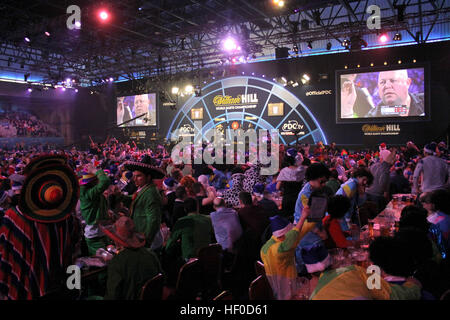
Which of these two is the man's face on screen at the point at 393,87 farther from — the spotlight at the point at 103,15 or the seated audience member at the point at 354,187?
the seated audience member at the point at 354,187

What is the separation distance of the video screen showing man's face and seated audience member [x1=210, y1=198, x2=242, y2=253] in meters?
19.1

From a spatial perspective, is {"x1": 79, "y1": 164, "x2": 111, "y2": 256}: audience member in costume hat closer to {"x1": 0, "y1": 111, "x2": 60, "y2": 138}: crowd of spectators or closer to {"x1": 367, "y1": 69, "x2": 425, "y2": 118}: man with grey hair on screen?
{"x1": 367, "y1": 69, "x2": 425, "y2": 118}: man with grey hair on screen

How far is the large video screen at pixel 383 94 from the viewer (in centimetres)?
1412

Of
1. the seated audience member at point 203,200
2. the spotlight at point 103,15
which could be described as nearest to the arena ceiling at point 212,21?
the spotlight at point 103,15

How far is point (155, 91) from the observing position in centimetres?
2180

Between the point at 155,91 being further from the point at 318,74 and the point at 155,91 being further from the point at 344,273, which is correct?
the point at 344,273

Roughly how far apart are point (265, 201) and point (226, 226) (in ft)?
3.60

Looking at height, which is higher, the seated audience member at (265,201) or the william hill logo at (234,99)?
the william hill logo at (234,99)

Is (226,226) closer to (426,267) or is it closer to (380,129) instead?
(426,267)

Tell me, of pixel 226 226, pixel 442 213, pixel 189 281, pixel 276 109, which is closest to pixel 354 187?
pixel 442 213

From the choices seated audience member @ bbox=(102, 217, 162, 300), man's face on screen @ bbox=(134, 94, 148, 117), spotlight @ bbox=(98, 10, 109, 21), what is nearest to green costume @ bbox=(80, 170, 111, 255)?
seated audience member @ bbox=(102, 217, 162, 300)

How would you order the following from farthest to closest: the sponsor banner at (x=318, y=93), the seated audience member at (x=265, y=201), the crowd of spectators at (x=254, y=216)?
1. the sponsor banner at (x=318, y=93)
2. the seated audience member at (x=265, y=201)
3. the crowd of spectators at (x=254, y=216)

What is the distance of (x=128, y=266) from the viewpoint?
2.63 meters

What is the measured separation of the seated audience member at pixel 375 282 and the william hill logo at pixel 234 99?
16758 millimetres
